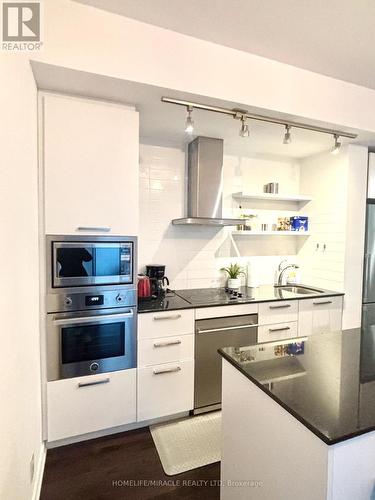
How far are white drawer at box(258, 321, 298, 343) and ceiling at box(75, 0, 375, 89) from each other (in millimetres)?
2070

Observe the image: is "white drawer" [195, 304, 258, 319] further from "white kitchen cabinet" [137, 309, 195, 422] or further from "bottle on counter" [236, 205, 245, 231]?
"bottle on counter" [236, 205, 245, 231]

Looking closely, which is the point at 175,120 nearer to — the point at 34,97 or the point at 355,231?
the point at 34,97

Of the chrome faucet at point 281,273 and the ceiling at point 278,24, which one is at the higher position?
the ceiling at point 278,24

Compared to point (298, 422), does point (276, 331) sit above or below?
below

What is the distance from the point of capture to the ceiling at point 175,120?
1664 millimetres

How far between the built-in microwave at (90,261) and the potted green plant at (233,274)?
3.94 feet

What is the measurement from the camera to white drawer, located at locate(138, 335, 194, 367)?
2.08 meters

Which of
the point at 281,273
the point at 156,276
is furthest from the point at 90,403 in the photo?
the point at 281,273

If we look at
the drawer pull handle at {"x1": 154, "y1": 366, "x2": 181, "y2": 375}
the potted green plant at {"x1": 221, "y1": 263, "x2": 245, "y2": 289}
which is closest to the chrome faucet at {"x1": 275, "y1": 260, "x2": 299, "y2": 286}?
the potted green plant at {"x1": 221, "y1": 263, "x2": 245, "y2": 289}

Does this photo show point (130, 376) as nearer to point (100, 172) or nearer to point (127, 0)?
point (100, 172)

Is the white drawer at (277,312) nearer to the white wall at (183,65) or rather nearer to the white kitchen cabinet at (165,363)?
the white kitchen cabinet at (165,363)

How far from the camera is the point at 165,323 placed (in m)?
2.13

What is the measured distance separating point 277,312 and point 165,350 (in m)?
1.06

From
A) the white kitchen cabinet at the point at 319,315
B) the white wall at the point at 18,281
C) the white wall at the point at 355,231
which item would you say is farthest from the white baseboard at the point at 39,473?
the white wall at the point at 355,231
